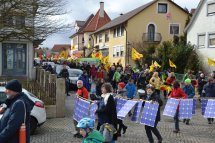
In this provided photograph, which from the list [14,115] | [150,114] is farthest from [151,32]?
[14,115]

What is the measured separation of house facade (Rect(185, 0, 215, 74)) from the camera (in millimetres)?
23031

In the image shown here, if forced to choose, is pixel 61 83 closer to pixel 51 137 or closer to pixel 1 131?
pixel 51 137

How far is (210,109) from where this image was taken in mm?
7785

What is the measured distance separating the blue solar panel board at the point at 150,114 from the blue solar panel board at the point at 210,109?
2.00 metres

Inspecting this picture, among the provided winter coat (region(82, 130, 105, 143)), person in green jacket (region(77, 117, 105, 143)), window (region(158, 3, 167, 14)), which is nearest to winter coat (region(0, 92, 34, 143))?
person in green jacket (region(77, 117, 105, 143))

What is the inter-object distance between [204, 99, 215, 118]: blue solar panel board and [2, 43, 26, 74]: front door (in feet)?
64.2

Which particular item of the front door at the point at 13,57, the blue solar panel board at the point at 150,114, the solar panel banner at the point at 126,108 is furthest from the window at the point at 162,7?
the blue solar panel board at the point at 150,114

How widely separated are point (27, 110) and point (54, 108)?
6579mm

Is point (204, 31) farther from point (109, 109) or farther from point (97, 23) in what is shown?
point (97, 23)

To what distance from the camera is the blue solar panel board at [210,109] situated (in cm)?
769

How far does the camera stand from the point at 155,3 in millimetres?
35562

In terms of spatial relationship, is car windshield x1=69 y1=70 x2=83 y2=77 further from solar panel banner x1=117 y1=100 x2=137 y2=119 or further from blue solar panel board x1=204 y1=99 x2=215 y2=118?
blue solar panel board x1=204 y1=99 x2=215 y2=118

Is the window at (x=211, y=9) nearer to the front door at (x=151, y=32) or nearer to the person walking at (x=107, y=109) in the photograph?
the front door at (x=151, y=32)

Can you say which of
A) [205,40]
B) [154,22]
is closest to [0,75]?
[205,40]
